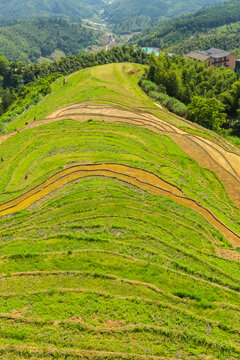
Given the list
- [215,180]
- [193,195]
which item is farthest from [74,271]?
[215,180]

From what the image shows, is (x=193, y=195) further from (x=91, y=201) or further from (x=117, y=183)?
(x=91, y=201)

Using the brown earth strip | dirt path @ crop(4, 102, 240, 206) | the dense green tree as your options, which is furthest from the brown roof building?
the brown earth strip

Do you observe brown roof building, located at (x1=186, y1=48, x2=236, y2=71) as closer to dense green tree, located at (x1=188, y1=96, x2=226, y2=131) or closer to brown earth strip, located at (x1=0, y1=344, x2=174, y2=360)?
dense green tree, located at (x1=188, y1=96, x2=226, y2=131)

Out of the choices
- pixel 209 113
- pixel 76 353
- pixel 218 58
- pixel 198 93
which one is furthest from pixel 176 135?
pixel 218 58

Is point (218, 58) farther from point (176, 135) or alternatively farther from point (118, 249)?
point (118, 249)

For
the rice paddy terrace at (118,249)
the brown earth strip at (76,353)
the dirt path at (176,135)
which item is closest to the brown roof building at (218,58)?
the dirt path at (176,135)

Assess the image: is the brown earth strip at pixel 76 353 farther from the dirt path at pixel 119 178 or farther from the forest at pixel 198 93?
the forest at pixel 198 93

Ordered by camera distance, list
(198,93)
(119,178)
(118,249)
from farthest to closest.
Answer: (198,93)
(119,178)
(118,249)
